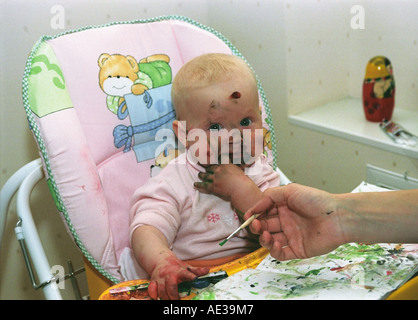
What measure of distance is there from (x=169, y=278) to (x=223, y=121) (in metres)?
0.30

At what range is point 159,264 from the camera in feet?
2.56

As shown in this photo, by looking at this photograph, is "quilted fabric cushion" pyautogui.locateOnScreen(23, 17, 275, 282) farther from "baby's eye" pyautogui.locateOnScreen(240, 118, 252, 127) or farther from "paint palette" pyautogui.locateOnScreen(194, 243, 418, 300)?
"paint palette" pyautogui.locateOnScreen(194, 243, 418, 300)

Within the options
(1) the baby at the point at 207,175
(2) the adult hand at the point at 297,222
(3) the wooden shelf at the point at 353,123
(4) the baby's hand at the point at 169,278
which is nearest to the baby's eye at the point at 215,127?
(1) the baby at the point at 207,175

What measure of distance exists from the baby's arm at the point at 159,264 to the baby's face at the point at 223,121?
18cm

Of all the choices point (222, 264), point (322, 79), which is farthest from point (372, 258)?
point (322, 79)

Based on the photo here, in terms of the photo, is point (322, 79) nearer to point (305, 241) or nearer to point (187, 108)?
point (187, 108)

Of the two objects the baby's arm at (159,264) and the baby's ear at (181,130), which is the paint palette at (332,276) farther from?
the baby's ear at (181,130)

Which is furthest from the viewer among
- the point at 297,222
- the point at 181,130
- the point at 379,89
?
the point at 379,89

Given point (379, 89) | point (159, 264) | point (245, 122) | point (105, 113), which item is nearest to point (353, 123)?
point (379, 89)

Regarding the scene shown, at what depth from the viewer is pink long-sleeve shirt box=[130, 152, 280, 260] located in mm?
920

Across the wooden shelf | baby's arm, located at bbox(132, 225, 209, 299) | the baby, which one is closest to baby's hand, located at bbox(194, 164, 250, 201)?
the baby

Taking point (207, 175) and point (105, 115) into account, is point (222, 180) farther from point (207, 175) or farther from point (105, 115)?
point (105, 115)
